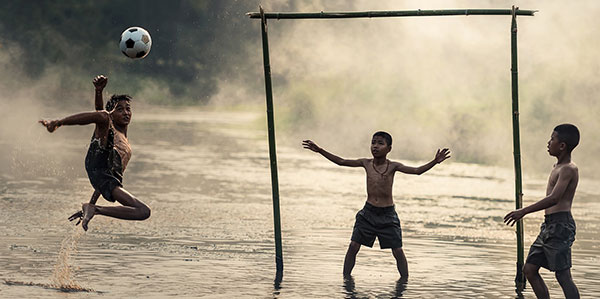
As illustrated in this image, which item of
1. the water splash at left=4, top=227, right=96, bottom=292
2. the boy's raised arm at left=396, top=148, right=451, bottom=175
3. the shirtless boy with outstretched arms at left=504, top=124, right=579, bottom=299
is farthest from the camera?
the boy's raised arm at left=396, top=148, right=451, bottom=175

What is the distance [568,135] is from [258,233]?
7.26 metres

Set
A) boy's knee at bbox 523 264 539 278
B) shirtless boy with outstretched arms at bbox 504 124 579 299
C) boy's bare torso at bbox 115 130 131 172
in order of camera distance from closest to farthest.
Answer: shirtless boy with outstretched arms at bbox 504 124 579 299 → boy's knee at bbox 523 264 539 278 → boy's bare torso at bbox 115 130 131 172

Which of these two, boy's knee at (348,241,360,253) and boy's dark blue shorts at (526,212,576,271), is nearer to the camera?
boy's dark blue shorts at (526,212,576,271)

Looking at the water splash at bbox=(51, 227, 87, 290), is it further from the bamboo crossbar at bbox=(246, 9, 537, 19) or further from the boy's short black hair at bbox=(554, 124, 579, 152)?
the boy's short black hair at bbox=(554, 124, 579, 152)

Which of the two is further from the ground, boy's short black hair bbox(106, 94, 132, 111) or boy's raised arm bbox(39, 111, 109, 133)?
boy's short black hair bbox(106, 94, 132, 111)

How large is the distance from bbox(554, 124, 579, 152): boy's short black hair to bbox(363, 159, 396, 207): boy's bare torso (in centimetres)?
265

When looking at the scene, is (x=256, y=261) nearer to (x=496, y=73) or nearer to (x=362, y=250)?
(x=362, y=250)

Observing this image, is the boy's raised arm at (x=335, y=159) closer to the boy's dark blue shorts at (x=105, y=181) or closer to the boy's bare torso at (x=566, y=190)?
the boy's dark blue shorts at (x=105, y=181)

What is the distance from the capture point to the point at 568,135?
34.3 feet

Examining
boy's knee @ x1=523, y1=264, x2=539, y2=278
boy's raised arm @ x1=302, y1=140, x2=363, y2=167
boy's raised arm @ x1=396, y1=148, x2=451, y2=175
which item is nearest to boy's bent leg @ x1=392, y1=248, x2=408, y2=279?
boy's raised arm @ x1=396, y1=148, x2=451, y2=175

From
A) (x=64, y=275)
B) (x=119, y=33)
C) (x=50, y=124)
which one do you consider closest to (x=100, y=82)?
(x=50, y=124)

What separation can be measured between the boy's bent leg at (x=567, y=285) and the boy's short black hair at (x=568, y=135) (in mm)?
1148

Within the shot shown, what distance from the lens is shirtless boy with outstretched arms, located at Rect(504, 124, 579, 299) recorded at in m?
10.4

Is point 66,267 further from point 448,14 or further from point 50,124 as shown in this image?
point 448,14
